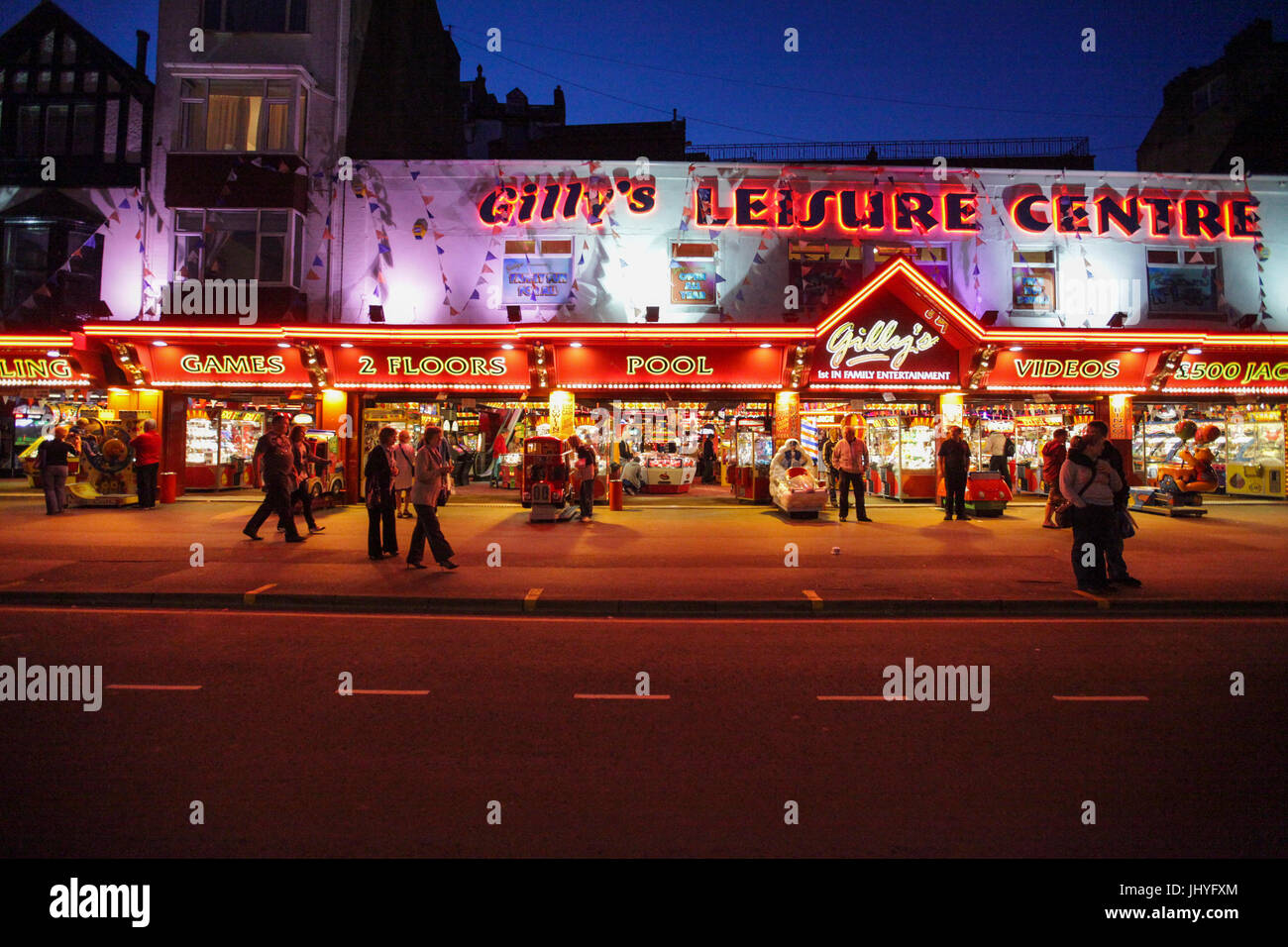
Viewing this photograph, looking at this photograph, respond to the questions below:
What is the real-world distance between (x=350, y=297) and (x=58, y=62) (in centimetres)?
1459

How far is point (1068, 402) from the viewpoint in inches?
840

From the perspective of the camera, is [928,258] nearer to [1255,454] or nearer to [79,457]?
[1255,454]

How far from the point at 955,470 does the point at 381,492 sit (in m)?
12.3

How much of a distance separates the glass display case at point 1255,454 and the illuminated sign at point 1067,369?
5.08 metres

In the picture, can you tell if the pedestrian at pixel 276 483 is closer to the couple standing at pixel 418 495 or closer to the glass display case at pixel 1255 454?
the couple standing at pixel 418 495

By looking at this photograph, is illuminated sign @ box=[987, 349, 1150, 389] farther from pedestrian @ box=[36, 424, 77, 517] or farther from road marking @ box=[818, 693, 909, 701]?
pedestrian @ box=[36, 424, 77, 517]

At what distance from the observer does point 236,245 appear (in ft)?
65.1

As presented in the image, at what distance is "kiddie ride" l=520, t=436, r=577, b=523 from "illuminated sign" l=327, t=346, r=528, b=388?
2.98 metres

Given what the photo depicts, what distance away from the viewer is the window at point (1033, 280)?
20.3 meters

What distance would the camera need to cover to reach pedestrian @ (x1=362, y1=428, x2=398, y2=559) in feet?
36.1

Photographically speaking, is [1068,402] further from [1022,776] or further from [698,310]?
[1022,776]

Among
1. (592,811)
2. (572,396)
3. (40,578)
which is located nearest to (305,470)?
(40,578)

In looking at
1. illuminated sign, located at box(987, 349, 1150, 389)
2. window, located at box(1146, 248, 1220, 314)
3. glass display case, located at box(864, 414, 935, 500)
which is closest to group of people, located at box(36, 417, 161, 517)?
glass display case, located at box(864, 414, 935, 500)

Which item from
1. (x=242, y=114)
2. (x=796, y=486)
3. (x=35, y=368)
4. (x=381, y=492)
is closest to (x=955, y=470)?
(x=796, y=486)
